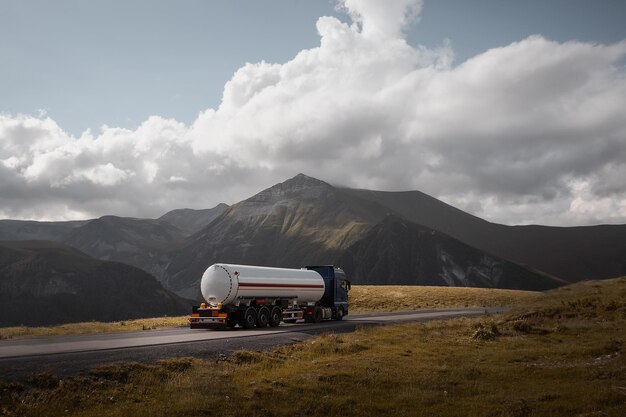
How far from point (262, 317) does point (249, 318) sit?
1.31m

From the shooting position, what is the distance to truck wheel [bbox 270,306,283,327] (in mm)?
35812

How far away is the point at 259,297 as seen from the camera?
34844mm

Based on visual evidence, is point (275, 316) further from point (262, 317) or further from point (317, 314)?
point (317, 314)

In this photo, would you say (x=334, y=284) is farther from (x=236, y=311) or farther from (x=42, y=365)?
(x=42, y=365)

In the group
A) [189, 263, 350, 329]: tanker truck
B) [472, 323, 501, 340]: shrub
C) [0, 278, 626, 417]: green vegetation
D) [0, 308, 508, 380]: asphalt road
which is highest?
[189, 263, 350, 329]: tanker truck

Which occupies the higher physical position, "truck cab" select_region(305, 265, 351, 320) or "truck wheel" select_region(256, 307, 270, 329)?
"truck cab" select_region(305, 265, 351, 320)

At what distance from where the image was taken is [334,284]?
4259cm

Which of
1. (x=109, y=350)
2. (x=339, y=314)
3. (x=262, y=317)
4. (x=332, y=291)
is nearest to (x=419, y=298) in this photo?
(x=339, y=314)

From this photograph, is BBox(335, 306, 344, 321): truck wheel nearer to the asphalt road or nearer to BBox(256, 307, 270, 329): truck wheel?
BBox(256, 307, 270, 329): truck wheel

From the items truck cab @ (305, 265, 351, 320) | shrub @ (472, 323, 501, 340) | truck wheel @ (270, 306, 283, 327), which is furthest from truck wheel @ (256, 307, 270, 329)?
shrub @ (472, 323, 501, 340)

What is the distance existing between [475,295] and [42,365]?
205 feet

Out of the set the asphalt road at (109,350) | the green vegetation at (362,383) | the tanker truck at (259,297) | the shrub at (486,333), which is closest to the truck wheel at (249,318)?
the tanker truck at (259,297)

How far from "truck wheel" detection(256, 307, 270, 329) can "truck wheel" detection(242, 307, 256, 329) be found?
414 millimetres

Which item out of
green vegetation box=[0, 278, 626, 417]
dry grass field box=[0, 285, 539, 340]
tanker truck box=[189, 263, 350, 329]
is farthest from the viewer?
dry grass field box=[0, 285, 539, 340]
